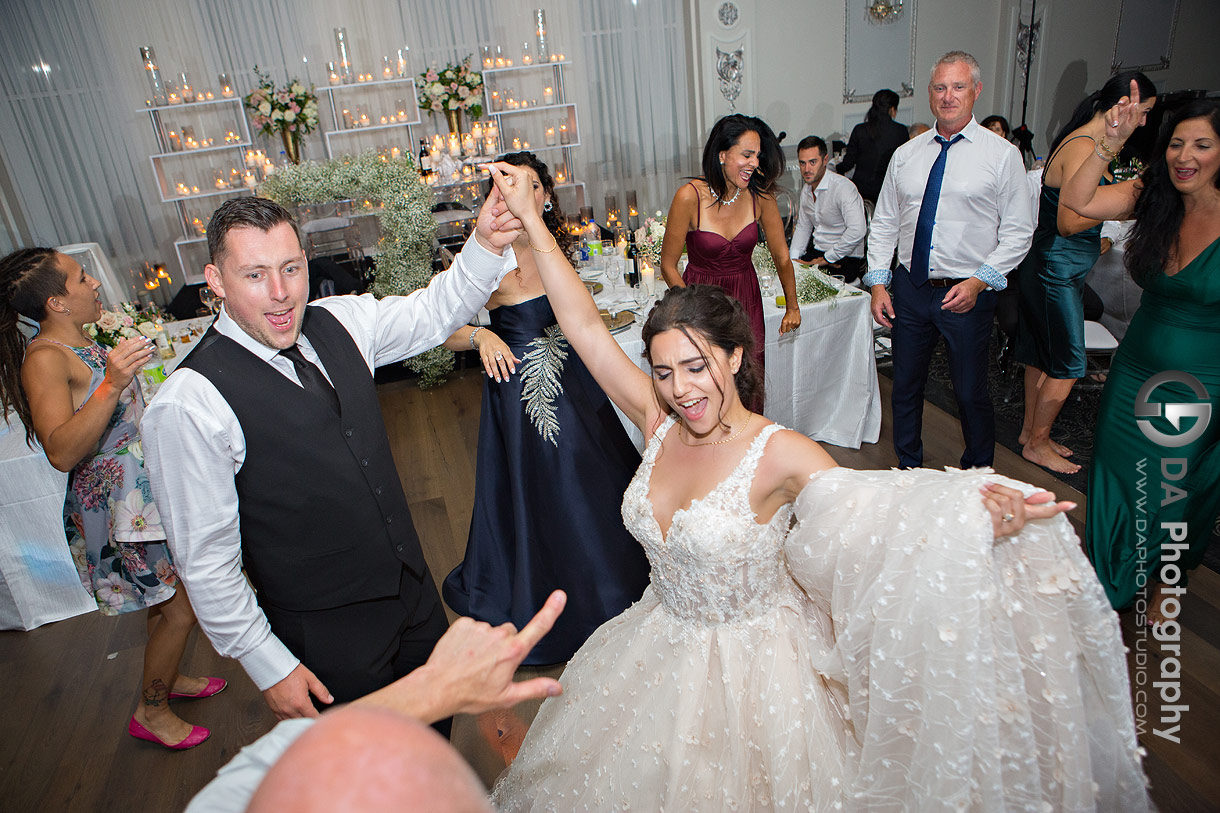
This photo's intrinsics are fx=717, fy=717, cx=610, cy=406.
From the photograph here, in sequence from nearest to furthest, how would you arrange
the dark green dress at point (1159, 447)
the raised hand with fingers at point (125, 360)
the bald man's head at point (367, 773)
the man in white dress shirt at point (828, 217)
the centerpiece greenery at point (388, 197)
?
the bald man's head at point (367, 773)
the raised hand with fingers at point (125, 360)
the dark green dress at point (1159, 447)
the centerpiece greenery at point (388, 197)
the man in white dress shirt at point (828, 217)

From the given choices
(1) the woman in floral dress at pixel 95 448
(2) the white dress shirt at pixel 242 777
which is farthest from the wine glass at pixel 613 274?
(2) the white dress shirt at pixel 242 777

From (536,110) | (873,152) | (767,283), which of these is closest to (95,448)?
(767,283)

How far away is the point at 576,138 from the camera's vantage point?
8.87 metres

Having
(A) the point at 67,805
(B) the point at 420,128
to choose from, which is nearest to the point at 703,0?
(B) the point at 420,128

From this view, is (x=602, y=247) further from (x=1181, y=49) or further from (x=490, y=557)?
(x=1181, y=49)

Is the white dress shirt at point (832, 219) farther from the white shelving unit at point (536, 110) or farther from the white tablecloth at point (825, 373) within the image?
the white shelving unit at point (536, 110)

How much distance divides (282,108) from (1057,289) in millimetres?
7325

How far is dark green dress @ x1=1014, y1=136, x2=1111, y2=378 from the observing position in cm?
348

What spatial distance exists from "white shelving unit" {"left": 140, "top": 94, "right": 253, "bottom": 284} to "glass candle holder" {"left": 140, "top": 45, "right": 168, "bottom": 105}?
0.12 metres

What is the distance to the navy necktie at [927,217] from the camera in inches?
125

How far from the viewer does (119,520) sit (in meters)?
2.38

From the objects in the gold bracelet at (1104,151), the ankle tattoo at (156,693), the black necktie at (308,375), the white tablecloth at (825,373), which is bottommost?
the ankle tattoo at (156,693)

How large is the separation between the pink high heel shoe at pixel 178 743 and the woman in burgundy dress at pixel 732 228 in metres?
2.69

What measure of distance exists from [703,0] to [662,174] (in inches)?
79.6
